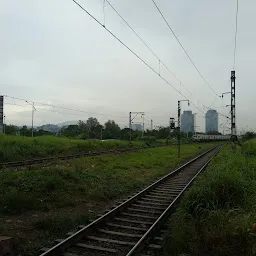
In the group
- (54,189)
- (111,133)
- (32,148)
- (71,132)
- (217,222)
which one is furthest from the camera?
(111,133)

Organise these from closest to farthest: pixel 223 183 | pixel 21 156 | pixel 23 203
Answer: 1. pixel 223 183
2. pixel 23 203
3. pixel 21 156

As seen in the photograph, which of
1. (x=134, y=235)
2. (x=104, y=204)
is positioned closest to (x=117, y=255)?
(x=134, y=235)

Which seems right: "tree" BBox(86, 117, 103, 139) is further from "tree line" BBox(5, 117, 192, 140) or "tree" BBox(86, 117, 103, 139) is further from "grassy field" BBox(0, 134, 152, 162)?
"grassy field" BBox(0, 134, 152, 162)

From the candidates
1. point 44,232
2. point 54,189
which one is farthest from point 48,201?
point 44,232

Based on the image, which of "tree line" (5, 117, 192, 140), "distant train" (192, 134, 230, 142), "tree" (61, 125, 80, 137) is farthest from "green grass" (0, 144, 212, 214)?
"distant train" (192, 134, 230, 142)

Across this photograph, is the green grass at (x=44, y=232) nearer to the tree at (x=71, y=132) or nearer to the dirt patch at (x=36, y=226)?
the dirt patch at (x=36, y=226)

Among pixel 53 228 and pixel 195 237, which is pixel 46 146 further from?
pixel 195 237

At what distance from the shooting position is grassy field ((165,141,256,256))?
5884 millimetres

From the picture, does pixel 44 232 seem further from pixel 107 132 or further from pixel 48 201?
pixel 107 132

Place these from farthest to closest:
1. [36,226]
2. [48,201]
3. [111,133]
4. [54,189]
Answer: [111,133] → [54,189] → [48,201] → [36,226]

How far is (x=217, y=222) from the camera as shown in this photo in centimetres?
676

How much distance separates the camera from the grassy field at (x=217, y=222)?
588 centimetres

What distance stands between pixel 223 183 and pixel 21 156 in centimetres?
2067

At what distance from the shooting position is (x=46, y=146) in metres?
33.0
